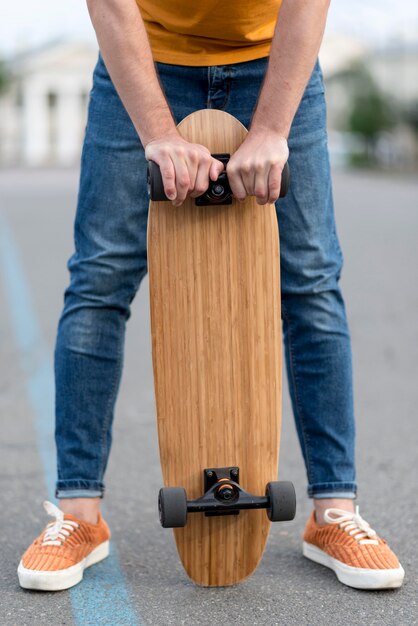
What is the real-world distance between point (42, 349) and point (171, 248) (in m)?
3.77

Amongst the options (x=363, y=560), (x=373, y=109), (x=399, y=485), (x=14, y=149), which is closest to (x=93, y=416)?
(x=363, y=560)

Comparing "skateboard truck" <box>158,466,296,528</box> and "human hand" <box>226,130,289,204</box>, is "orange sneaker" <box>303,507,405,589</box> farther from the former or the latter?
"human hand" <box>226,130,289,204</box>

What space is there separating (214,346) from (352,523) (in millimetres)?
620

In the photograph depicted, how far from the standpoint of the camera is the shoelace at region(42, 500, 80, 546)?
2859 mm

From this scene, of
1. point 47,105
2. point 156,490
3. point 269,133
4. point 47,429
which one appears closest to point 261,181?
point 269,133

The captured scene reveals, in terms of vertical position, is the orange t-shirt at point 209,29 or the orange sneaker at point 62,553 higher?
the orange t-shirt at point 209,29

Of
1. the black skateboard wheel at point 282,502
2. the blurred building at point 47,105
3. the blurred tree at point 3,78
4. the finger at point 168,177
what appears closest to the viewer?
the finger at point 168,177

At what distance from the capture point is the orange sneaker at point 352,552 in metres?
2.76

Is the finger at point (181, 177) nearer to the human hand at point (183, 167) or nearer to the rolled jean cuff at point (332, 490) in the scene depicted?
the human hand at point (183, 167)

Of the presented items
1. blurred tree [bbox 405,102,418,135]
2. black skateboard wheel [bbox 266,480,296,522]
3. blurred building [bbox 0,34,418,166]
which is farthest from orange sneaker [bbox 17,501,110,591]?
blurred building [bbox 0,34,418,166]

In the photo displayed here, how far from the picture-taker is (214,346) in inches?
105

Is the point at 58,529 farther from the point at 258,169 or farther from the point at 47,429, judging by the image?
the point at 47,429

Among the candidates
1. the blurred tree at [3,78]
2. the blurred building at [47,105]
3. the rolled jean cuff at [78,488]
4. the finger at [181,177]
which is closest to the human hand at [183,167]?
the finger at [181,177]

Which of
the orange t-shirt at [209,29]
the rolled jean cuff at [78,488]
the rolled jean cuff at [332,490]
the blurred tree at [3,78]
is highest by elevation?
the blurred tree at [3,78]
